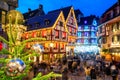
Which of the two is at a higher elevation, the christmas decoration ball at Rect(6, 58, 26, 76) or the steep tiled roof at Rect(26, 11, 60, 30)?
the steep tiled roof at Rect(26, 11, 60, 30)

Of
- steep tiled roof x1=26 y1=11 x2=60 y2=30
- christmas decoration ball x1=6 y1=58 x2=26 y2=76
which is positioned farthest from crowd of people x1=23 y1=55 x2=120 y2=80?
steep tiled roof x1=26 y1=11 x2=60 y2=30

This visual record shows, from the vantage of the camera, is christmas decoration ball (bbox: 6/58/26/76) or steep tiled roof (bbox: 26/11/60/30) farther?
steep tiled roof (bbox: 26/11/60/30)

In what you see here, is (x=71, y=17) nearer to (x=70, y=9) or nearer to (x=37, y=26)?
(x=70, y=9)

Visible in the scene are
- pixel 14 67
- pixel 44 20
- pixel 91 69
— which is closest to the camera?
pixel 14 67

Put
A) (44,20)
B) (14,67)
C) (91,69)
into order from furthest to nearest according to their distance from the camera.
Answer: (44,20)
(91,69)
(14,67)

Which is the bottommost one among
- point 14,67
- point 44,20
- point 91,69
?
point 91,69

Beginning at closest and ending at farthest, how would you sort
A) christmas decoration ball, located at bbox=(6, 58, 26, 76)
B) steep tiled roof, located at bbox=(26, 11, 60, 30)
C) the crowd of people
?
christmas decoration ball, located at bbox=(6, 58, 26, 76)
the crowd of people
steep tiled roof, located at bbox=(26, 11, 60, 30)

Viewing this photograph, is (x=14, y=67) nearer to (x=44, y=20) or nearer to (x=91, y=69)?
(x=91, y=69)

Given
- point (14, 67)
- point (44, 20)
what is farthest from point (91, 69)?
point (44, 20)

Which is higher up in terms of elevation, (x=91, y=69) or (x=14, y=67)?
(x=14, y=67)

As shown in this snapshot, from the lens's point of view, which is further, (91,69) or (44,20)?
(44,20)

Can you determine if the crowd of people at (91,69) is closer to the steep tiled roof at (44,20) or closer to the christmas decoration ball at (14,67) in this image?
the christmas decoration ball at (14,67)

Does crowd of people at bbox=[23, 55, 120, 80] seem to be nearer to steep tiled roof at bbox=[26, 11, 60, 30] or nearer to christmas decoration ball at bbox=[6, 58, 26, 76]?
christmas decoration ball at bbox=[6, 58, 26, 76]

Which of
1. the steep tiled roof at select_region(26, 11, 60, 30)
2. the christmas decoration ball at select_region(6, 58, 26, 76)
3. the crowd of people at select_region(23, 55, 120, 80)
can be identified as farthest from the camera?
the steep tiled roof at select_region(26, 11, 60, 30)
